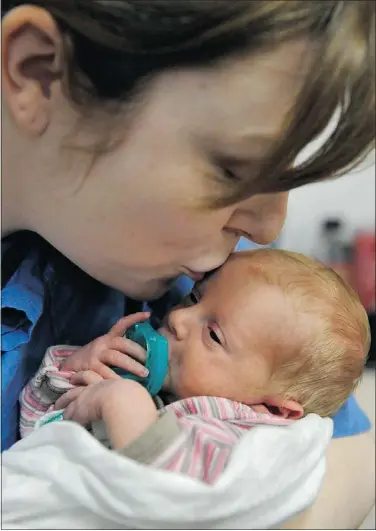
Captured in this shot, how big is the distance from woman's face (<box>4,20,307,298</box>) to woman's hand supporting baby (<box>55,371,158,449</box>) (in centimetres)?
13

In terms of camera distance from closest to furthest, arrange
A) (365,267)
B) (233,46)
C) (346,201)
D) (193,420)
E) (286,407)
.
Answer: (233,46) < (193,420) < (286,407) < (365,267) < (346,201)

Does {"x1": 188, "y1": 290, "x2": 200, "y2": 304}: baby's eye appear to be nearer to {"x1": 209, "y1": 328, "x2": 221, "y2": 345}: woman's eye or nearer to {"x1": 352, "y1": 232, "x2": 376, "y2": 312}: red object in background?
{"x1": 209, "y1": 328, "x2": 221, "y2": 345}: woman's eye

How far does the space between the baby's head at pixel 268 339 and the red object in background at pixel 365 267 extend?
→ 0.35 metres

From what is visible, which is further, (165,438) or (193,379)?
(193,379)

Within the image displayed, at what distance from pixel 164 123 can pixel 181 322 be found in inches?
10.6

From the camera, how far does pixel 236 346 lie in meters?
0.77

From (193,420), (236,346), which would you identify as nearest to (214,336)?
(236,346)

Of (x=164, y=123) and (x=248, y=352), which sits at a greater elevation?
(x=164, y=123)

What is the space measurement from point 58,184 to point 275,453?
0.33 metres

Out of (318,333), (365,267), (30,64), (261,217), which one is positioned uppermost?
(30,64)

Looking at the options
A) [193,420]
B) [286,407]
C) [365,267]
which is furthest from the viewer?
[365,267]

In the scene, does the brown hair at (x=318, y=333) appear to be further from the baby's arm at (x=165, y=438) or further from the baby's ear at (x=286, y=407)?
the baby's arm at (x=165, y=438)

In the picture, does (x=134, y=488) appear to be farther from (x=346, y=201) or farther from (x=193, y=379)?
(x=346, y=201)

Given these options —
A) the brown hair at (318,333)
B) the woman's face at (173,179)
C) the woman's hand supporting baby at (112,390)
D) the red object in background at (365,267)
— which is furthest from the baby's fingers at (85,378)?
the red object in background at (365,267)
